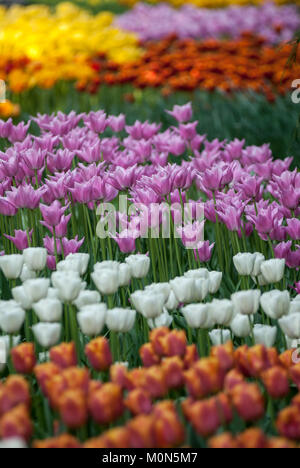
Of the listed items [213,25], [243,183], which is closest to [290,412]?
[243,183]

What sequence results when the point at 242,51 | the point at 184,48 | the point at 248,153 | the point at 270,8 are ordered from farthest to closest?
1. the point at 270,8
2. the point at 184,48
3. the point at 242,51
4. the point at 248,153

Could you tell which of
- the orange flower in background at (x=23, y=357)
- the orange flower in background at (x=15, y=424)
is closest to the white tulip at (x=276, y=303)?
the orange flower in background at (x=23, y=357)

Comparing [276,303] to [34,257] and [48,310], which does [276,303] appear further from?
[34,257]

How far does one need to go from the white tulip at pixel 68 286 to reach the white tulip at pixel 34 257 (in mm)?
265

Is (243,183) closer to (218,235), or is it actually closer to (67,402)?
(218,235)

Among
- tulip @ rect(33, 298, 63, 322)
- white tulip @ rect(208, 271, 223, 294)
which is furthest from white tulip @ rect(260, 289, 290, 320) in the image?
tulip @ rect(33, 298, 63, 322)

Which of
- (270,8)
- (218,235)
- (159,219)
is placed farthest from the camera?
(270,8)

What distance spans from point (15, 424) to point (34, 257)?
0.95 m

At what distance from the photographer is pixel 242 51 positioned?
8336mm

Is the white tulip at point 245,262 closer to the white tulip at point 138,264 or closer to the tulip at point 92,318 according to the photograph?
the white tulip at point 138,264

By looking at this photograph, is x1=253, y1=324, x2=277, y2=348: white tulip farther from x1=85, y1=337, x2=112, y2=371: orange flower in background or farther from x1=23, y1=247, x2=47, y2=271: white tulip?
x1=23, y1=247, x2=47, y2=271: white tulip

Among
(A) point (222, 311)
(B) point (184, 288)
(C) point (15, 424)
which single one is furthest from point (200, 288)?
(C) point (15, 424)

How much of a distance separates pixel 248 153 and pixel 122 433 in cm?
235

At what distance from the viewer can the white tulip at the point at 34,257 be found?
7.98 ft
